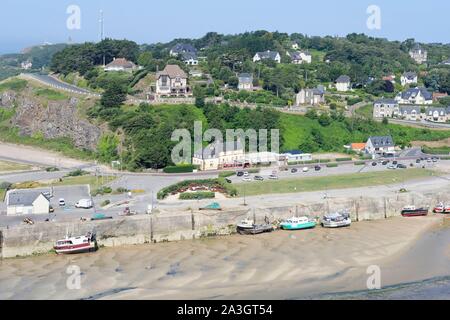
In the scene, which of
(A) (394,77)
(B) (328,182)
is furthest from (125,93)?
(A) (394,77)

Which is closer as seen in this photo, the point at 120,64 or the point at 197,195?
the point at 197,195

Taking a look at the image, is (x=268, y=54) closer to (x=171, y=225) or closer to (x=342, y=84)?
(x=342, y=84)

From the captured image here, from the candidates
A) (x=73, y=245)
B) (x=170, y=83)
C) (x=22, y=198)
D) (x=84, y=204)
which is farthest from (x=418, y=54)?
(x=73, y=245)

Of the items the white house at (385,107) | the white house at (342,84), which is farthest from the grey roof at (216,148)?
the white house at (342,84)

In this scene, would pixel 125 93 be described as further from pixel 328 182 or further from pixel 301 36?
pixel 301 36

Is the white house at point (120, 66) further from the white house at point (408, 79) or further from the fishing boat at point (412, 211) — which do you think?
the fishing boat at point (412, 211)

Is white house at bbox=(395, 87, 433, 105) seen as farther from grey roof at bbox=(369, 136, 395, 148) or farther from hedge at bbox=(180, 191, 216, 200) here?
hedge at bbox=(180, 191, 216, 200)
